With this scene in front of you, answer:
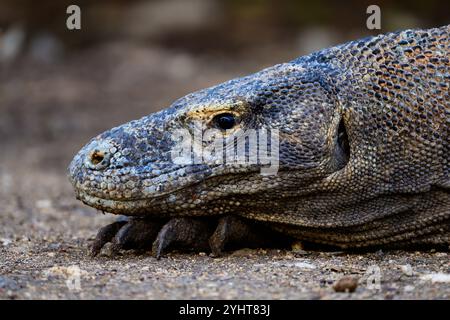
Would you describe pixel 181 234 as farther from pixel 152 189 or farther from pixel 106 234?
pixel 106 234

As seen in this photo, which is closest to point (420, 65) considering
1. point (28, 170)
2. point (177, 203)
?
point (177, 203)

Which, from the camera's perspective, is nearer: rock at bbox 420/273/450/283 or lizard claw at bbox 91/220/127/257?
rock at bbox 420/273/450/283

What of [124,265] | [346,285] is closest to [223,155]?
[124,265]

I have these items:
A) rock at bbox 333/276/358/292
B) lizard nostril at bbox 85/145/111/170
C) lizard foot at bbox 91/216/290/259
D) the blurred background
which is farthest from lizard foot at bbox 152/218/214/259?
the blurred background

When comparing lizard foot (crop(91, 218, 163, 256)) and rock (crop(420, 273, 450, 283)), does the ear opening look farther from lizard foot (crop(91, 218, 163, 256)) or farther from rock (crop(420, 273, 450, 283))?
lizard foot (crop(91, 218, 163, 256))

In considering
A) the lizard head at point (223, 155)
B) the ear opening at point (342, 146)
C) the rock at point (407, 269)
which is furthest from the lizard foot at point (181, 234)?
the rock at point (407, 269)

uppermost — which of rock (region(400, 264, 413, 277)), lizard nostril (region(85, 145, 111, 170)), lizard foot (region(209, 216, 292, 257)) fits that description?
lizard nostril (region(85, 145, 111, 170))

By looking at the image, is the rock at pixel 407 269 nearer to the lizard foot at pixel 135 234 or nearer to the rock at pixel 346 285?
the rock at pixel 346 285
